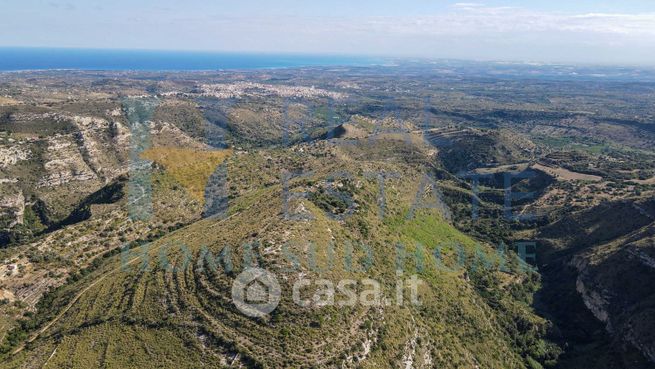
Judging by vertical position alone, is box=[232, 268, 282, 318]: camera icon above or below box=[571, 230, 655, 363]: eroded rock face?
above

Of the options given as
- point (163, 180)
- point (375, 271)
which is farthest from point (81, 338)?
point (163, 180)

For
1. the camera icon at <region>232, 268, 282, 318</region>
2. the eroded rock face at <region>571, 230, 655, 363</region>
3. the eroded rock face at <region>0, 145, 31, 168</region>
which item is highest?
the eroded rock face at <region>0, 145, 31, 168</region>

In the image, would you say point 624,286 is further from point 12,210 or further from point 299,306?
point 12,210

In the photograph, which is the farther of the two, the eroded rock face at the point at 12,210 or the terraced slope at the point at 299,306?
the eroded rock face at the point at 12,210

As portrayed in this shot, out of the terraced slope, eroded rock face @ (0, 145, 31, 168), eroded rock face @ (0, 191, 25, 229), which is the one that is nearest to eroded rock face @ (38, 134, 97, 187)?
eroded rock face @ (0, 145, 31, 168)

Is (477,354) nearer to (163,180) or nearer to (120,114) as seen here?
(163,180)

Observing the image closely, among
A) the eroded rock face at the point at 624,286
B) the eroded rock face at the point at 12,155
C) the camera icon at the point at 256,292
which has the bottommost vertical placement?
the eroded rock face at the point at 624,286

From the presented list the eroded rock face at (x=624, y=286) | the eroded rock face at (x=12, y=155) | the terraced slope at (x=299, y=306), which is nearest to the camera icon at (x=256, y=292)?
the terraced slope at (x=299, y=306)

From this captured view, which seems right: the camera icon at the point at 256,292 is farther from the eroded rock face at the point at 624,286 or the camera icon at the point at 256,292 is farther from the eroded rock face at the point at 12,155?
the eroded rock face at the point at 12,155

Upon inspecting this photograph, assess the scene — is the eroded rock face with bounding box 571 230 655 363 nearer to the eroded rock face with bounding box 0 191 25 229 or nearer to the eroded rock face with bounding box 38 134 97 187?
the eroded rock face with bounding box 0 191 25 229
